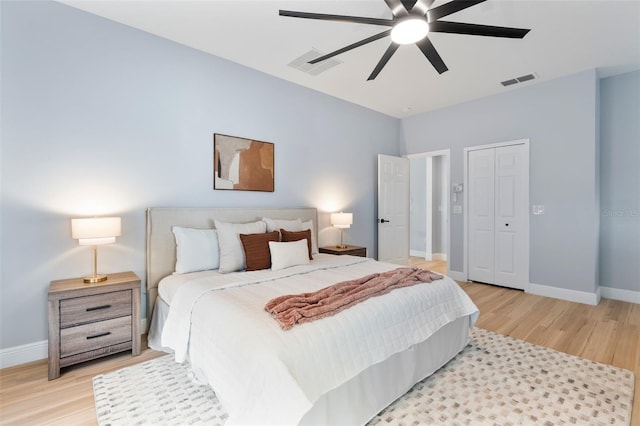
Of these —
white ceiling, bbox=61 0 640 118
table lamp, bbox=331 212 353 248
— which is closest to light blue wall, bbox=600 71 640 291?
white ceiling, bbox=61 0 640 118

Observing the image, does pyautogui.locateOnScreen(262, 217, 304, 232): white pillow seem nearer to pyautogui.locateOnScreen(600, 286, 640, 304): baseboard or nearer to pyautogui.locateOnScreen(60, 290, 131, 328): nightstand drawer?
pyautogui.locateOnScreen(60, 290, 131, 328): nightstand drawer

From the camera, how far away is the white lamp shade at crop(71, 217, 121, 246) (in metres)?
2.30

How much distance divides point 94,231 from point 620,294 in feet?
19.5

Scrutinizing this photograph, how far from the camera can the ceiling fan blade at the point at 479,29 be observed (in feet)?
6.27

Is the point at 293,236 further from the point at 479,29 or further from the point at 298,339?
the point at 479,29

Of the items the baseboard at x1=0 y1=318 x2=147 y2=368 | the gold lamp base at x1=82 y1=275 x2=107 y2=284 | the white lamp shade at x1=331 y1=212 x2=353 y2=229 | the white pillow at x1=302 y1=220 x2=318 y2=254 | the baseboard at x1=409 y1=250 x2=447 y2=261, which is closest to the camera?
the baseboard at x1=0 y1=318 x2=147 y2=368

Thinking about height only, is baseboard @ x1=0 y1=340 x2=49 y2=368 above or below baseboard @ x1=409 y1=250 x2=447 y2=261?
below

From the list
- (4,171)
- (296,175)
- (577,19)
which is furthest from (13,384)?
(577,19)

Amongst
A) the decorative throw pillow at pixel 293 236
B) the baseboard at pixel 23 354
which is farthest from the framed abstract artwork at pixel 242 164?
the baseboard at pixel 23 354

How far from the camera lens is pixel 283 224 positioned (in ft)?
11.6

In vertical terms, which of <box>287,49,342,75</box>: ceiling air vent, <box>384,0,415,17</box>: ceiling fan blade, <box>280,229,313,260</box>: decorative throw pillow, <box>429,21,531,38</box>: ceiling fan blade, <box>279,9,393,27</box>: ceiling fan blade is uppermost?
<box>287,49,342,75</box>: ceiling air vent

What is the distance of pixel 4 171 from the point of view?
228cm

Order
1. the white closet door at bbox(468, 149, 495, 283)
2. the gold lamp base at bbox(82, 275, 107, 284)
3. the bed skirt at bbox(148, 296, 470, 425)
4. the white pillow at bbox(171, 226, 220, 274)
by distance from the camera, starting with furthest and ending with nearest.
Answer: the white closet door at bbox(468, 149, 495, 283) → the white pillow at bbox(171, 226, 220, 274) → the gold lamp base at bbox(82, 275, 107, 284) → the bed skirt at bbox(148, 296, 470, 425)

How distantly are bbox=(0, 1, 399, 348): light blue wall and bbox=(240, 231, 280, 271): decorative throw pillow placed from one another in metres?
0.71
